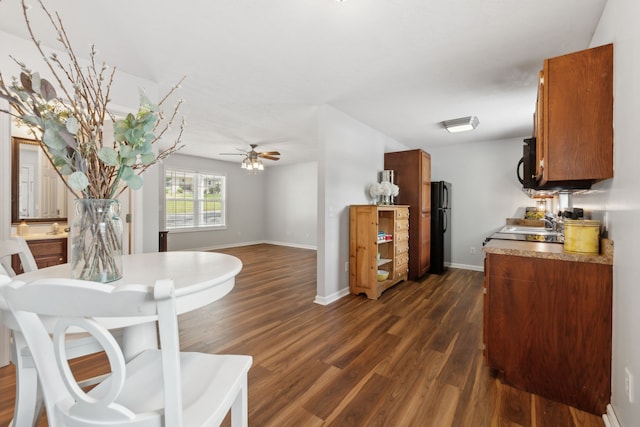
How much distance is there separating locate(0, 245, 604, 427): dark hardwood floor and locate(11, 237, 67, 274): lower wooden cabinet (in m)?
1.50

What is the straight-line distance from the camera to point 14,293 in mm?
575

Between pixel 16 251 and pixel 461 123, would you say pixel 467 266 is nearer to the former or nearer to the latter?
pixel 461 123

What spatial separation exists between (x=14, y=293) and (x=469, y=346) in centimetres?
272

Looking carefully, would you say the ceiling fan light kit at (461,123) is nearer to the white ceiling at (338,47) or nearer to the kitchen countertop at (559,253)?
the white ceiling at (338,47)

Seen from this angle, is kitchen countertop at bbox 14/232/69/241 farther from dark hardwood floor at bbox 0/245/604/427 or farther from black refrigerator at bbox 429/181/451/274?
black refrigerator at bbox 429/181/451/274

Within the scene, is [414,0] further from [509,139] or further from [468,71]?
[509,139]

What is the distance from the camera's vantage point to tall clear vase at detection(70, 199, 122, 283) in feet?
3.35

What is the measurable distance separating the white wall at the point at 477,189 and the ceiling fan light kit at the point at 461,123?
143 centimetres

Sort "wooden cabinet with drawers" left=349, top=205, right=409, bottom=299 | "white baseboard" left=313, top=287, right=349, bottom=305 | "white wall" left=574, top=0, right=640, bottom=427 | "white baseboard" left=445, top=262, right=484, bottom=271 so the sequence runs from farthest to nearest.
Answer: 1. "white baseboard" left=445, top=262, right=484, bottom=271
2. "wooden cabinet with drawers" left=349, top=205, right=409, bottom=299
3. "white baseboard" left=313, top=287, right=349, bottom=305
4. "white wall" left=574, top=0, right=640, bottom=427

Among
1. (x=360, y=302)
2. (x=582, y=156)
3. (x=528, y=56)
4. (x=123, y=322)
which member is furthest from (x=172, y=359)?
(x=528, y=56)

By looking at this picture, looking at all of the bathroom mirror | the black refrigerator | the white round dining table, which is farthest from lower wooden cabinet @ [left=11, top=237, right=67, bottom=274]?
the black refrigerator

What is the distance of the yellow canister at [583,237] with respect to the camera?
1620 mm

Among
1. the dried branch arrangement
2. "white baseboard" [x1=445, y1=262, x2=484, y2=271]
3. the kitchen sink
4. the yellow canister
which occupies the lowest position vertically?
"white baseboard" [x1=445, y1=262, x2=484, y2=271]

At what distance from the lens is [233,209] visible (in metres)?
7.63
